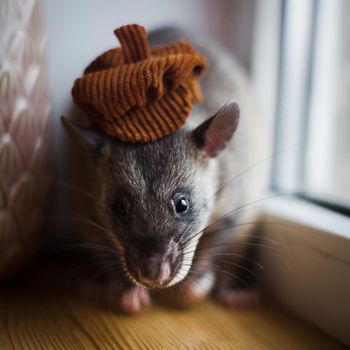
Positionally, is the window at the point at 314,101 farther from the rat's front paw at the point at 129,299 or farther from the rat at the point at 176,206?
the rat's front paw at the point at 129,299

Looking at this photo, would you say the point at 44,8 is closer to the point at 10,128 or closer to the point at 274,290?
the point at 10,128

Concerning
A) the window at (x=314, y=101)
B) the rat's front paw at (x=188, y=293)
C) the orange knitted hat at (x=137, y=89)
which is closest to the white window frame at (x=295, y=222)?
the window at (x=314, y=101)

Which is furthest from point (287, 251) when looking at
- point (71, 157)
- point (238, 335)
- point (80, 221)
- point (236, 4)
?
point (236, 4)

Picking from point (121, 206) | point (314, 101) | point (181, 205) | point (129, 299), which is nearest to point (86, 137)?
point (121, 206)

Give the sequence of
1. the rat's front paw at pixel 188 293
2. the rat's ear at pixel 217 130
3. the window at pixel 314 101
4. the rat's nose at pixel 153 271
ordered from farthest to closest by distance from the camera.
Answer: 1. the window at pixel 314 101
2. the rat's front paw at pixel 188 293
3. the rat's ear at pixel 217 130
4. the rat's nose at pixel 153 271

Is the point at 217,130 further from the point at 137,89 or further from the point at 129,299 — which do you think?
the point at 129,299

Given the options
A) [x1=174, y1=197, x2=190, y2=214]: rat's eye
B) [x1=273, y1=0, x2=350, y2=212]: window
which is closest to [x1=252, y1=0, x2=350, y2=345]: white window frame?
[x1=273, y1=0, x2=350, y2=212]: window

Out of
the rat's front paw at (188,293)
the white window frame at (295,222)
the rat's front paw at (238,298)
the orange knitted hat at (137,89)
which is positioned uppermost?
the orange knitted hat at (137,89)

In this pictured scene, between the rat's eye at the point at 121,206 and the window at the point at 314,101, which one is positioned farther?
Result: the window at the point at 314,101
